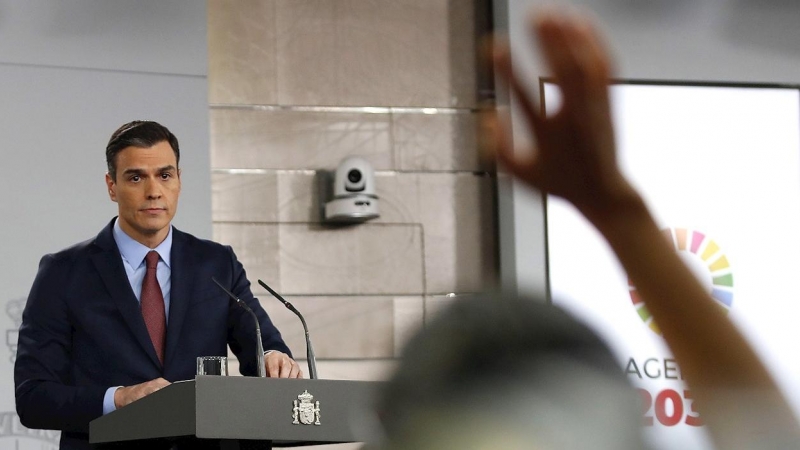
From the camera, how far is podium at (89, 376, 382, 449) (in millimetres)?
2119

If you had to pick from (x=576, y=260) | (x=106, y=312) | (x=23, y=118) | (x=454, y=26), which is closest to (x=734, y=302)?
(x=576, y=260)

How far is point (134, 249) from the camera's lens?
107 inches

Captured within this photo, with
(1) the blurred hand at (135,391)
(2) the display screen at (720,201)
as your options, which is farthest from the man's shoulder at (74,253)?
(2) the display screen at (720,201)

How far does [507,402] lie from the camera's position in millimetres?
476

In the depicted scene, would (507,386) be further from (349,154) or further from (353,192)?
(349,154)

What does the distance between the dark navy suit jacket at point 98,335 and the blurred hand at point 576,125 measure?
197 cm

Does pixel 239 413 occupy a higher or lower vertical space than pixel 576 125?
lower

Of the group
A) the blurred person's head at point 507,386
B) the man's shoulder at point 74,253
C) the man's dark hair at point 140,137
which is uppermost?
the man's dark hair at point 140,137

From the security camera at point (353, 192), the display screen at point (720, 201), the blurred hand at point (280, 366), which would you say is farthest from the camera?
the display screen at point (720, 201)

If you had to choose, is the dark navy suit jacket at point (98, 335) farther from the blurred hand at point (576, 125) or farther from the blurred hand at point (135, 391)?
the blurred hand at point (576, 125)

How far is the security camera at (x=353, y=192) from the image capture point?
5418mm

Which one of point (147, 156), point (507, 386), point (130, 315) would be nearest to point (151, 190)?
point (147, 156)

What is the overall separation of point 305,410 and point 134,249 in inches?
28.6

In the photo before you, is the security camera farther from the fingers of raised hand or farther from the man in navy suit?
the fingers of raised hand
